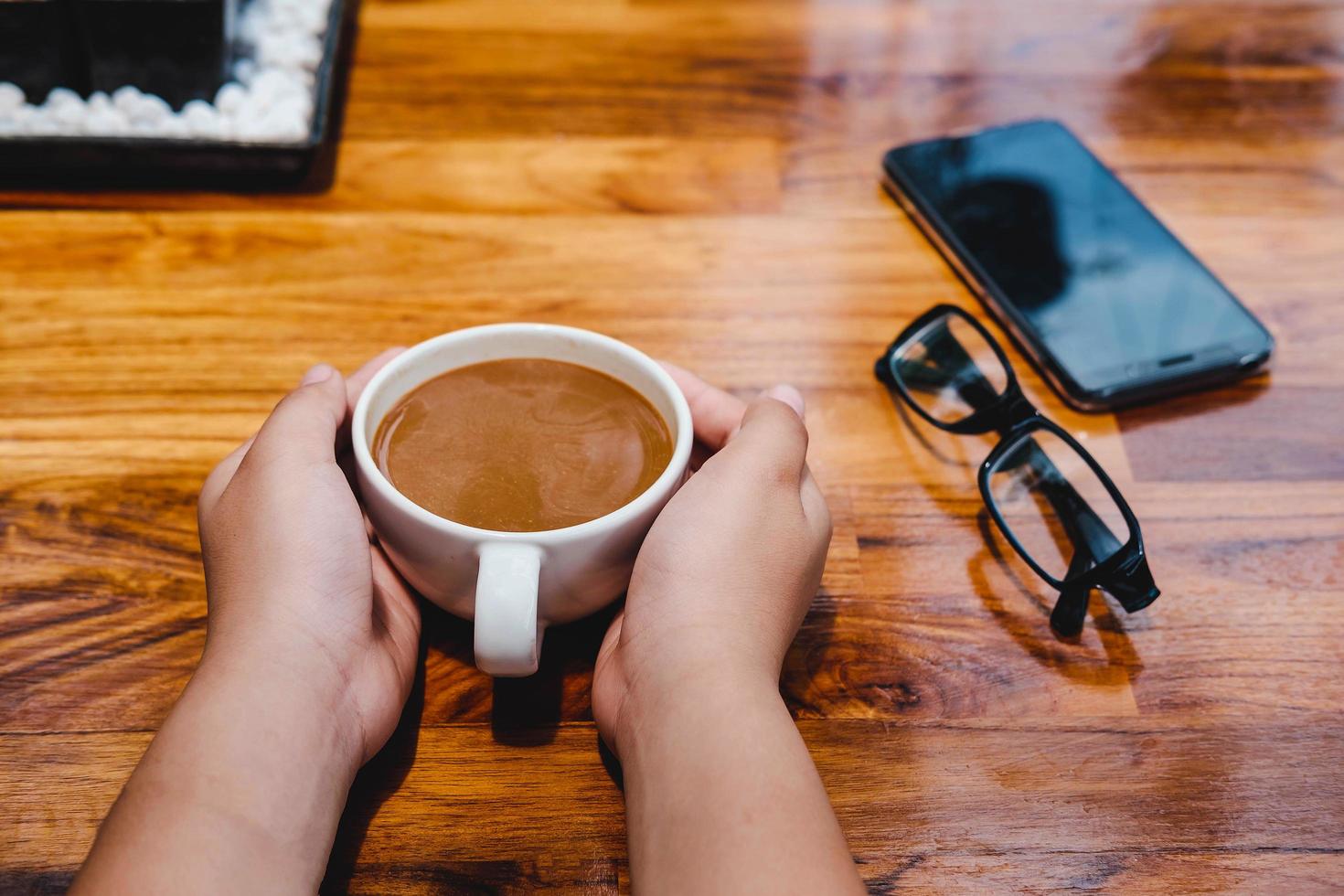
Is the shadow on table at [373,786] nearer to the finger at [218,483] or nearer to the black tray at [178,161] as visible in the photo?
the finger at [218,483]

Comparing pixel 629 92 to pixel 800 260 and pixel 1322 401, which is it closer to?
pixel 800 260

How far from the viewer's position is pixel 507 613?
0.50 meters

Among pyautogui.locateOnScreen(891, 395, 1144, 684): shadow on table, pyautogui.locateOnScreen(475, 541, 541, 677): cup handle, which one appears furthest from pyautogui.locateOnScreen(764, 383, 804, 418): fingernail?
pyautogui.locateOnScreen(475, 541, 541, 677): cup handle

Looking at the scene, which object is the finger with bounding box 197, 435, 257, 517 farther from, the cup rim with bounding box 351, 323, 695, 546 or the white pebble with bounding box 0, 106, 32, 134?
the white pebble with bounding box 0, 106, 32, 134

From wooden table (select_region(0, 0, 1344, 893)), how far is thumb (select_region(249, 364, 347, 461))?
0.13 meters

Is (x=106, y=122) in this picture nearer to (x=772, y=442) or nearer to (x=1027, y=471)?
(x=772, y=442)

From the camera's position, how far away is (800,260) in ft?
3.01

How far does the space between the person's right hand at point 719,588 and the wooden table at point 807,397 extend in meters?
0.06

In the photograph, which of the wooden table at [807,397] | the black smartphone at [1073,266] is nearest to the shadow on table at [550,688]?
the wooden table at [807,397]

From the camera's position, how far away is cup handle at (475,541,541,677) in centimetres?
50

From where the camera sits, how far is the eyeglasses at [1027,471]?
0.67m

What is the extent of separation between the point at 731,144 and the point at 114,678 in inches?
28.6

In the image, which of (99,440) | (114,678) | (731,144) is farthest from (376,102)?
(114,678)

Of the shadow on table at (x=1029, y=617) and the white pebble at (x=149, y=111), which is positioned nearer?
the shadow on table at (x=1029, y=617)
